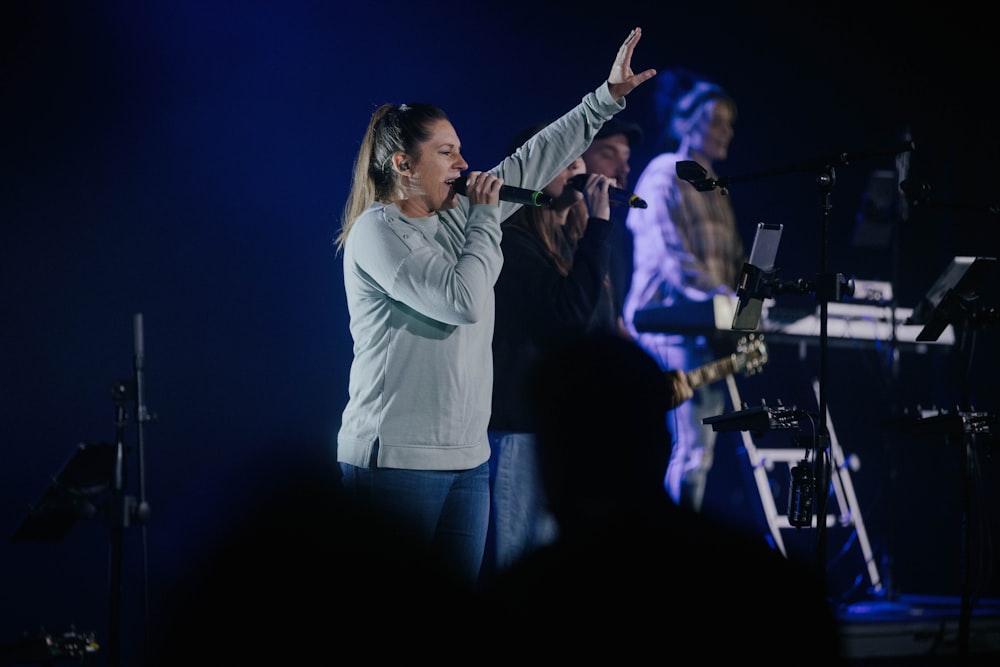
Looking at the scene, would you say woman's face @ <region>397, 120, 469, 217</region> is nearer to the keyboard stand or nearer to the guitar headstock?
the guitar headstock

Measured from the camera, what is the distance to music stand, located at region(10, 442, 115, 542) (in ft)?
8.68

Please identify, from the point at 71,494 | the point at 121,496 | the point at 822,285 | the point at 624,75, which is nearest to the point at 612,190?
the point at 624,75

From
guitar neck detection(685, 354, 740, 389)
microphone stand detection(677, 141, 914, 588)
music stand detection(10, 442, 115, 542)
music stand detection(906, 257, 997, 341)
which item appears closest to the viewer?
microphone stand detection(677, 141, 914, 588)

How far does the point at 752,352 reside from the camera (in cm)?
374

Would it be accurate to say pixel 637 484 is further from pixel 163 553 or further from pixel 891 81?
pixel 891 81

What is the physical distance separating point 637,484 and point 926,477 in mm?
1741

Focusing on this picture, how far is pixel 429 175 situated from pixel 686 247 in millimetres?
1718

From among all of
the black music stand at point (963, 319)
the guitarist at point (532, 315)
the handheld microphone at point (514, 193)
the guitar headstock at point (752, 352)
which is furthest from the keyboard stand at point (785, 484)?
the handheld microphone at point (514, 193)

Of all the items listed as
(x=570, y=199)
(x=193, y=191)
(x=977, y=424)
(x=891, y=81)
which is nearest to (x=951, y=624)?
(x=977, y=424)

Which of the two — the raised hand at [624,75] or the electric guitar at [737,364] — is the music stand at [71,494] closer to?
the raised hand at [624,75]

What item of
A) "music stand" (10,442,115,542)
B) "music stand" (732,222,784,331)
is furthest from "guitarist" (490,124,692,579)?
"music stand" (10,442,115,542)

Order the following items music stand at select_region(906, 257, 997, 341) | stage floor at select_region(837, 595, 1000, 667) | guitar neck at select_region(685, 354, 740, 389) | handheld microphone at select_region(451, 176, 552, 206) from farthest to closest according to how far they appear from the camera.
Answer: guitar neck at select_region(685, 354, 740, 389), stage floor at select_region(837, 595, 1000, 667), music stand at select_region(906, 257, 997, 341), handheld microphone at select_region(451, 176, 552, 206)

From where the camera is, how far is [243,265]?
3182mm

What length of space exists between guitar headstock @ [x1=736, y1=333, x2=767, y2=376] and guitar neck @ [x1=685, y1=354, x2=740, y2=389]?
1.6 inches
